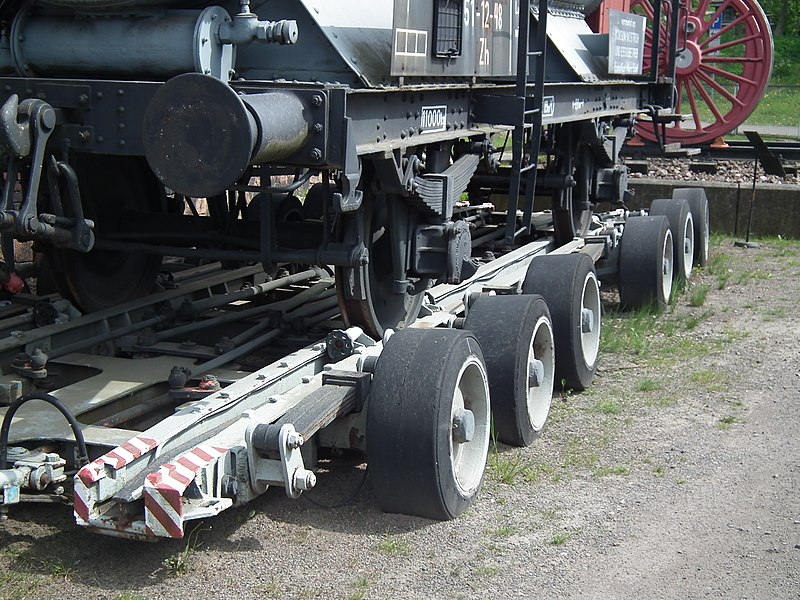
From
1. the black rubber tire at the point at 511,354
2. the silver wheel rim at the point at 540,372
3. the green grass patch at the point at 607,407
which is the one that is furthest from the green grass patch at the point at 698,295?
the black rubber tire at the point at 511,354

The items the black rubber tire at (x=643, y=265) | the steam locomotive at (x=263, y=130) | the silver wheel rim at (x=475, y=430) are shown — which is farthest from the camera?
the black rubber tire at (x=643, y=265)

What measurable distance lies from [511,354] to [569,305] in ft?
3.49

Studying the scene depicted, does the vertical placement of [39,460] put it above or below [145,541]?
above

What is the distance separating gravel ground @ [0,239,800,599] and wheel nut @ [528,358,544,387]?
1.08ft

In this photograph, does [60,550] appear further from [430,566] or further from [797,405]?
[797,405]

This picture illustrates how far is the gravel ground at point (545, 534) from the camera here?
4.20 m

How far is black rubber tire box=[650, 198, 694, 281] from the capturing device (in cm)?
952

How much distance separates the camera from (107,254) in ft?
22.2

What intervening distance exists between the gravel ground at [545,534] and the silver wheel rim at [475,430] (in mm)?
138

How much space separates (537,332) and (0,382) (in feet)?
8.84

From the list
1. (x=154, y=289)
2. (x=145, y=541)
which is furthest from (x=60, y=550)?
(x=154, y=289)

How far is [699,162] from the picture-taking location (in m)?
15.8

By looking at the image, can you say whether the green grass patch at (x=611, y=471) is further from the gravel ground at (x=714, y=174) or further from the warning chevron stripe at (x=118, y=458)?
the gravel ground at (x=714, y=174)

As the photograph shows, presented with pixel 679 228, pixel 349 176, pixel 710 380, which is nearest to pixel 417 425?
Result: pixel 349 176
